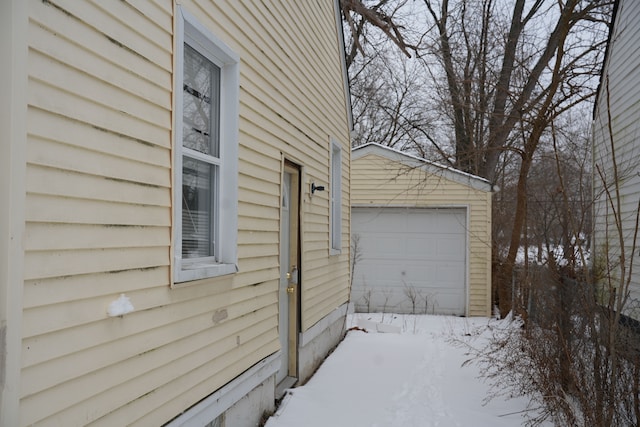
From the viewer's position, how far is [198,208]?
146 inches

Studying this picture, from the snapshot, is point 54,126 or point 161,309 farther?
point 161,309

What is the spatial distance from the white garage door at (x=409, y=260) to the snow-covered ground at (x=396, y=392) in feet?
10.0

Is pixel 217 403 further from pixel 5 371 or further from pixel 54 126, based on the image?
pixel 54 126

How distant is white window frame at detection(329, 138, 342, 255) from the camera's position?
8.38 m

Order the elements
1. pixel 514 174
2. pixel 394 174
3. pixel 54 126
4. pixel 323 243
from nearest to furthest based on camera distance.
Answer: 1. pixel 54 126
2. pixel 323 243
3. pixel 394 174
4. pixel 514 174

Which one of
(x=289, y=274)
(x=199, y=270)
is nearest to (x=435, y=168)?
(x=289, y=274)

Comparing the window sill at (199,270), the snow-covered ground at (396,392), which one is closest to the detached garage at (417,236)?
the snow-covered ground at (396,392)

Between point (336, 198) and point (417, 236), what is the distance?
161 inches

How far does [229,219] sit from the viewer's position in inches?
157

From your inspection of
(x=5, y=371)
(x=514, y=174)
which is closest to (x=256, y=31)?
(x=5, y=371)

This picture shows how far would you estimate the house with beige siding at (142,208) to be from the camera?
2027 mm

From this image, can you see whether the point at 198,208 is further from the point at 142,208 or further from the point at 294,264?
the point at 294,264

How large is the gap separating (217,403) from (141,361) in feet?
3.49

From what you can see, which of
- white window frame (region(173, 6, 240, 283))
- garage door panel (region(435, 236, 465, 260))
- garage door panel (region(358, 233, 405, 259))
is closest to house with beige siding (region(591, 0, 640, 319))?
garage door panel (region(435, 236, 465, 260))
